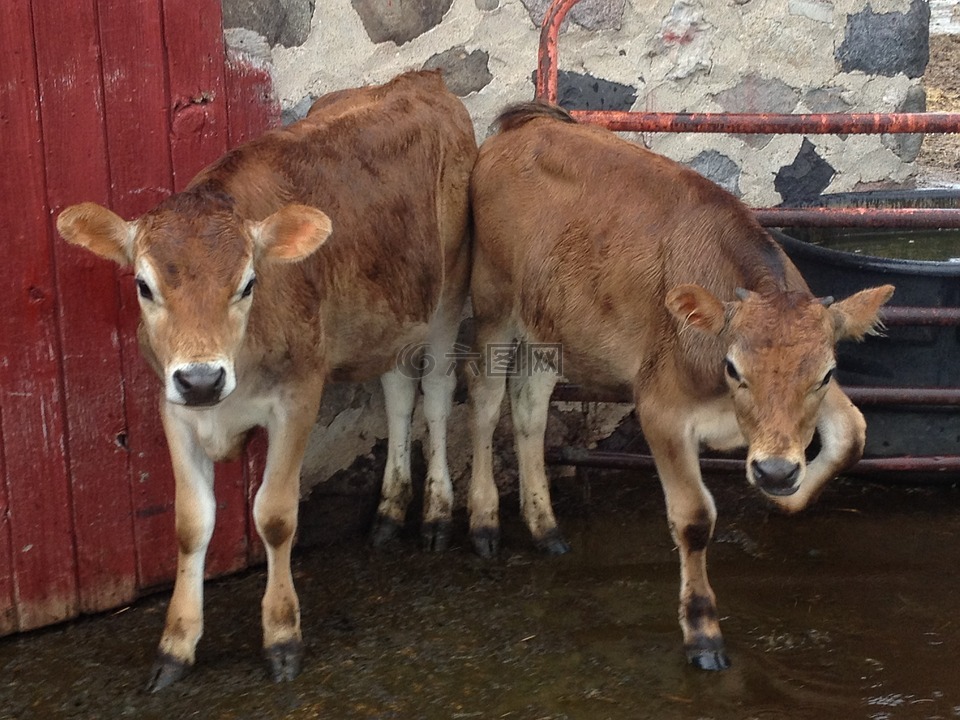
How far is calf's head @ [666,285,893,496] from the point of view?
11.6 ft

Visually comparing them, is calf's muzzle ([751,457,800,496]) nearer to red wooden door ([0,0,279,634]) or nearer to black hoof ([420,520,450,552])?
black hoof ([420,520,450,552])

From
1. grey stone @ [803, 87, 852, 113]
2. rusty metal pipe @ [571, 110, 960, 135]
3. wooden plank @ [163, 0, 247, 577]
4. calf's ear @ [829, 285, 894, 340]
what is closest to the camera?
calf's ear @ [829, 285, 894, 340]

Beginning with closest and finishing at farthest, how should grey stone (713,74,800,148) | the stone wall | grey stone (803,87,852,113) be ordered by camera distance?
the stone wall → grey stone (713,74,800,148) → grey stone (803,87,852,113)

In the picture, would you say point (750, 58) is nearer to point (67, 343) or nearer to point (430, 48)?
point (430, 48)

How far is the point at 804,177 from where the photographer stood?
5809 mm

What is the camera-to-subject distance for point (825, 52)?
5.71 metres

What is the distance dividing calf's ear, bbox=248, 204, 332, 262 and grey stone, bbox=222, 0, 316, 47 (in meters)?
1.08

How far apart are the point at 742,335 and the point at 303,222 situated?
136 centimetres

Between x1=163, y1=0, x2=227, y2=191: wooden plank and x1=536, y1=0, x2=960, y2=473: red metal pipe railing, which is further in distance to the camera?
x1=536, y1=0, x2=960, y2=473: red metal pipe railing

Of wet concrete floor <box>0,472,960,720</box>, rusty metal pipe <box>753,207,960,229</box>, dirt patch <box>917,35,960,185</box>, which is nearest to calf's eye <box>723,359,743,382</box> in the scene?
wet concrete floor <box>0,472,960,720</box>

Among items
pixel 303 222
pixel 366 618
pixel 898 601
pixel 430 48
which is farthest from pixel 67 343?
pixel 898 601

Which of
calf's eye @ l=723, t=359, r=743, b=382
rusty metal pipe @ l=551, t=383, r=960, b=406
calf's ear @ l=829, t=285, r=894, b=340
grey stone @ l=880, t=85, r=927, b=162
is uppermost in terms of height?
grey stone @ l=880, t=85, r=927, b=162

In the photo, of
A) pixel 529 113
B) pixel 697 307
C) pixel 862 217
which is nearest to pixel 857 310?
pixel 697 307

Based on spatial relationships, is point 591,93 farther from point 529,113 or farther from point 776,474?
point 776,474
